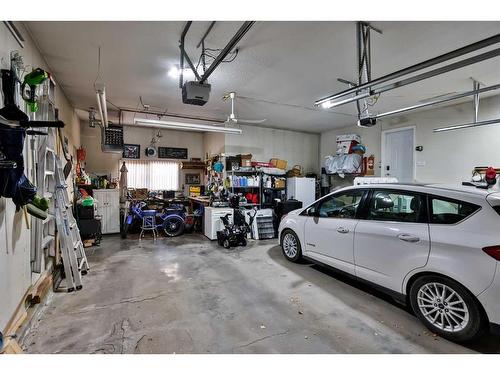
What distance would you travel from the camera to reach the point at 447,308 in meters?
2.22

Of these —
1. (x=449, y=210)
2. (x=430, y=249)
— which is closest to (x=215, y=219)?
(x=430, y=249)

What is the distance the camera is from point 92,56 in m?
3.25

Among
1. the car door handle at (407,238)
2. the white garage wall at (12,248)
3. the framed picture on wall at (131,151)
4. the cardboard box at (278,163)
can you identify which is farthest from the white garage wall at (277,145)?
the car door handle at (407,238)

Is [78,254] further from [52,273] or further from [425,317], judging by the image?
Answer: [425,317]

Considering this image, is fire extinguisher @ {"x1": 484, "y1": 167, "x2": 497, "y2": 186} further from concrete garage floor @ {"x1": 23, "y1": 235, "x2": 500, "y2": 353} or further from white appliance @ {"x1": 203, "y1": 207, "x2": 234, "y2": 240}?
white appliance @ {"x1": 203, "y1": 207, "x2": 234, "y2": 240}

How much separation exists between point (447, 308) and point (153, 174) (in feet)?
24.6

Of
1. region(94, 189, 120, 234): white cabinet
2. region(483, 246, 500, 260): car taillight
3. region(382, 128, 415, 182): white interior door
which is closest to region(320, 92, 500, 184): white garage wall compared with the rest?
region(382, 128, 415, 182): white interior door

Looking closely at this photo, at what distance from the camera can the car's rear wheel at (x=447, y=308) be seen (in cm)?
206

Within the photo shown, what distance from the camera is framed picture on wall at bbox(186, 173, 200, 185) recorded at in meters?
8.17

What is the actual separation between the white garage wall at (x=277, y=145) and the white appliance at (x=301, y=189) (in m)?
0.95

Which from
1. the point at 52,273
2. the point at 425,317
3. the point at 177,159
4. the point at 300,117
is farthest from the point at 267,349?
the point at 177,159

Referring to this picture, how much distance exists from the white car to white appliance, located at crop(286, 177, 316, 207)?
3.49 metres

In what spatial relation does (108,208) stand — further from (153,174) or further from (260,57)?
(260,57)
